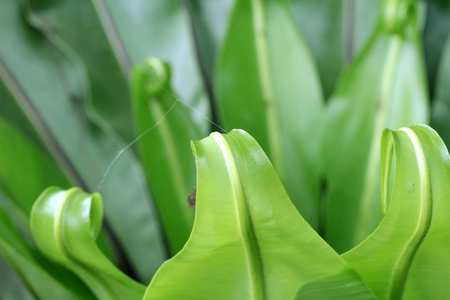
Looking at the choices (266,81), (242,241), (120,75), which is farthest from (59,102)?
(242,241)

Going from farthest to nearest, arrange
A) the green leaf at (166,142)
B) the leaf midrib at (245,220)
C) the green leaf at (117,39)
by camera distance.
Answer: the green leaf at (117,39)
the green leaf at (166,142)
the leaf midrib at (245,220)

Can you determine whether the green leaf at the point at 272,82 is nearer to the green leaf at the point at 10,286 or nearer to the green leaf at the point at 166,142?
the green leaf at the point at 166,142

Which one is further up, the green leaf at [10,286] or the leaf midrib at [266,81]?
the leaf midrib at [266,81]

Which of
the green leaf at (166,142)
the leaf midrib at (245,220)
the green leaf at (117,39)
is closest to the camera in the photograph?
the leaf midrib at (245,220)

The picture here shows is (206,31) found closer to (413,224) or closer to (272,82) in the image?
(272,82)

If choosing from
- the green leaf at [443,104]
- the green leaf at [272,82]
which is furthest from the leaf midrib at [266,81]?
the green leaf at [443,104]

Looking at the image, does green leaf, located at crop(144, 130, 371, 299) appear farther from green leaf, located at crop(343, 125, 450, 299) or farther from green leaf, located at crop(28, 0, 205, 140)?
green leaf, located at crop(28, 0, 205, 140)
